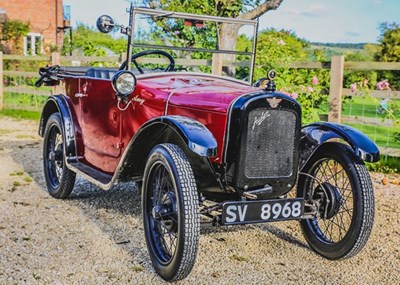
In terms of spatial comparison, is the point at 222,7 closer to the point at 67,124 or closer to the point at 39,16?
the point at 67,124

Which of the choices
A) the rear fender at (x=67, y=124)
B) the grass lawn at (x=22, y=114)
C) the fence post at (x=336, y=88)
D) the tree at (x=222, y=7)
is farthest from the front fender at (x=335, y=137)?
the grass lawn at (x=22, y=114)

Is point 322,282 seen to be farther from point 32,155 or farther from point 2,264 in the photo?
point 32,155

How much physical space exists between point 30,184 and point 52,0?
87.2 feet

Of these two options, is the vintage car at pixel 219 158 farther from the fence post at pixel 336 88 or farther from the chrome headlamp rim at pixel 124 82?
the fence post at pixel 336 88

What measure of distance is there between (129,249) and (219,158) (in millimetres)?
954

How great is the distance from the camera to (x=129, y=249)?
409cm

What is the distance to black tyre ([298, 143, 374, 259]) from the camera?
376 centimetres

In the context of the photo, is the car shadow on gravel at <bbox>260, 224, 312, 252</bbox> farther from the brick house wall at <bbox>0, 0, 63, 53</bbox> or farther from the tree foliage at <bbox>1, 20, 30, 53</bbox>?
the brick house wall at <bbox>0, 0, 63, 53</bbox>

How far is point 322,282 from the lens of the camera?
357cm

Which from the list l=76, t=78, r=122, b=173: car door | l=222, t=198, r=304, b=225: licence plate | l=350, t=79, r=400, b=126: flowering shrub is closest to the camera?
l=222, t=198, r=304, b=225: licence plate

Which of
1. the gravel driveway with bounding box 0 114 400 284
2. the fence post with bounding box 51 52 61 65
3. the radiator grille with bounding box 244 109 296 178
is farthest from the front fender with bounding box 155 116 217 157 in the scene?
the fence post with bounding box 51 52 61 65

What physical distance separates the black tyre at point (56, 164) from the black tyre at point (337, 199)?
7.35ft

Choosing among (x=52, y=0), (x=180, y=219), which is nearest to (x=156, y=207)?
(x=180, y=219)

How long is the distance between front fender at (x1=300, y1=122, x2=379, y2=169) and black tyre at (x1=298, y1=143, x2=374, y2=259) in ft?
0.25
